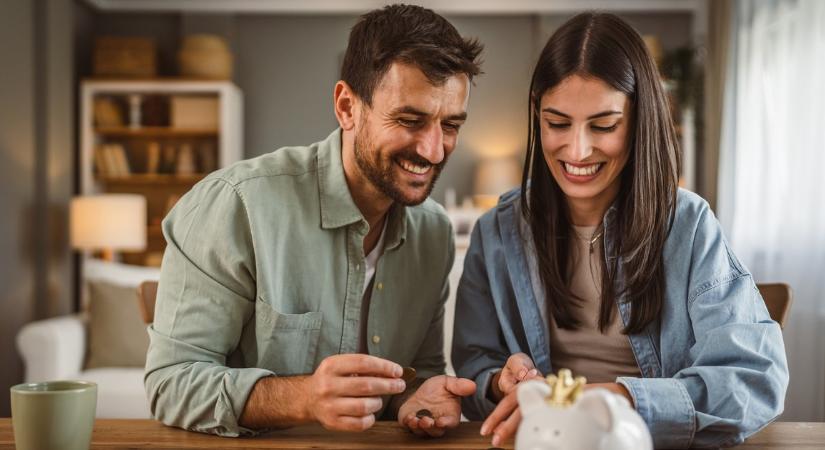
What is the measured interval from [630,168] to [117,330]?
2680 millimetres

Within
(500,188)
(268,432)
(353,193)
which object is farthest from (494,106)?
(268,432)

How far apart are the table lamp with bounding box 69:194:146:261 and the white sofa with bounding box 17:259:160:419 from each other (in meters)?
1.38

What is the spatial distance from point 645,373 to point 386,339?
0.48 meters

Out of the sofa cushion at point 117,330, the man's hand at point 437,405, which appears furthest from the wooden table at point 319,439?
the sofa cushion at point 117,330

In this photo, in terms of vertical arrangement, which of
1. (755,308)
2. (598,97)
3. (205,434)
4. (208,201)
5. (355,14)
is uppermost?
(355,14)

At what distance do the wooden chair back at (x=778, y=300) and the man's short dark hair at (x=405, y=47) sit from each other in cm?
68

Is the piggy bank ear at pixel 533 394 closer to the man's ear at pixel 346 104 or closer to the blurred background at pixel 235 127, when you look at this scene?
the man's ear at pixel 346 104

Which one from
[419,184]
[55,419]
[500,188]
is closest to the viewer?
[55,419]

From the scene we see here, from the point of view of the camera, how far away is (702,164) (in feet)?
21.9

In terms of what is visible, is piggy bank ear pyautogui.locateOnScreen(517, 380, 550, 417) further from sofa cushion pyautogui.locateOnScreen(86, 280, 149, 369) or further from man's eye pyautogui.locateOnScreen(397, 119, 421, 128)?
sofa cushion pyautogui.locateOnScreen(86, 280, 149, 369)

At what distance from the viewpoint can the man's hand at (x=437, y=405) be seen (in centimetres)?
110

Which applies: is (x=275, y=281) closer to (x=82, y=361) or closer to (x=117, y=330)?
(x=117, y=330)

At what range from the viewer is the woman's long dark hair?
1.35m

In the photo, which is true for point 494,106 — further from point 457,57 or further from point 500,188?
point 457,57
